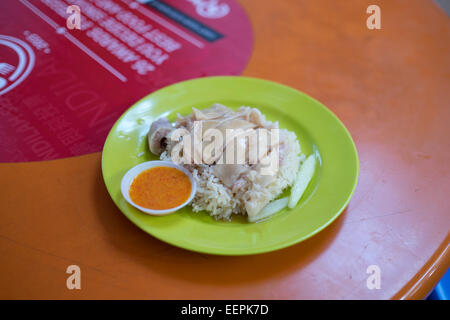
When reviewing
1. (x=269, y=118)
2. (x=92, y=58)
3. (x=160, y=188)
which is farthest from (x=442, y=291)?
(x=92, y=58)

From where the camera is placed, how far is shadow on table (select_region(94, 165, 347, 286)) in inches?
57.6

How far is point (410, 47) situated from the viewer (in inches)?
107

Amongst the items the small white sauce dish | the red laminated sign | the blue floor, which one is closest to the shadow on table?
the small white sauce dish

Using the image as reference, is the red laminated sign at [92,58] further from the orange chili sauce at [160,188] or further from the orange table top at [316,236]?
the orange chili sauce at [160,188]

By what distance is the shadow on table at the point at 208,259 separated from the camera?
57.6 inches

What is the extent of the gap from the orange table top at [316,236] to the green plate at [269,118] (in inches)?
4.0

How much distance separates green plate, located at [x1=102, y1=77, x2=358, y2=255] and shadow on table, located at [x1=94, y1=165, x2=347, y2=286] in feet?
0.31

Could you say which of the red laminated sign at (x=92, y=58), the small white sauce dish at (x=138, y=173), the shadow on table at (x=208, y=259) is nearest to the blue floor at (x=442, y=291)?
the shadow on table at (x=208, y=259)

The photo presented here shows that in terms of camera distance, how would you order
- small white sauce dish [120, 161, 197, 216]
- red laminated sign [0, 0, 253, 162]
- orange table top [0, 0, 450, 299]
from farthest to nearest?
1. red laminated sign [0, 0, 253, 162]
2. small white sauce dish [120, 161, 197, 216]
3. orange table top [0, 0, 450, 299]

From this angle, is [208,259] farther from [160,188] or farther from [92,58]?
[92,58]

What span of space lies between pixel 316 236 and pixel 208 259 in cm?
49

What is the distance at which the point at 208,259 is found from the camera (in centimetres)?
151

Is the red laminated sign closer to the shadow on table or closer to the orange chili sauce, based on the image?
the orange chili sauce

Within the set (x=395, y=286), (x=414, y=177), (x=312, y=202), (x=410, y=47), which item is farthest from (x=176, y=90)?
(x=410, y=47)
